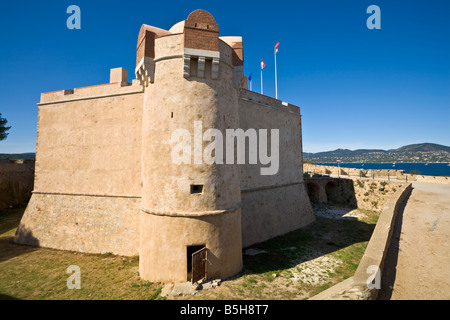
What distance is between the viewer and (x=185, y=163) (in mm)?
9695

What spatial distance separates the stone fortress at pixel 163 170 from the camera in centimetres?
970

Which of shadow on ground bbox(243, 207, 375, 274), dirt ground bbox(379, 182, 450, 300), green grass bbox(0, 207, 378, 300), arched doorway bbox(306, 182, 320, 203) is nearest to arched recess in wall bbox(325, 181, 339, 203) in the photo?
arched doorway bbox(306, 182, 320, 203)

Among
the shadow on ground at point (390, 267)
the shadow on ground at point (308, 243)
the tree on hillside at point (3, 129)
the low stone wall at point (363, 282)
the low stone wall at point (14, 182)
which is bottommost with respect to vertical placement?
the shadow on ground at point (308, 243)

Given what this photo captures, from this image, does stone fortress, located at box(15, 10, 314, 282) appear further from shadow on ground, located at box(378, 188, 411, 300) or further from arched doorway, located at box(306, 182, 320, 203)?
arched doorway, located at box(306, 182, 320, 203)

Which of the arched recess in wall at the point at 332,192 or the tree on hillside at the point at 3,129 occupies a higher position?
the tree on hillside at the point at 3,129

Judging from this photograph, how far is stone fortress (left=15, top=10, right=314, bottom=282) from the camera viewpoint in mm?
9695

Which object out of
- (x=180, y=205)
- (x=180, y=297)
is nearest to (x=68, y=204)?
(x=180, y=205)

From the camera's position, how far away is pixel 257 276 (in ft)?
33.7

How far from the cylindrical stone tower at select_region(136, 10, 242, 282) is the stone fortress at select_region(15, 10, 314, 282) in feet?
0.16

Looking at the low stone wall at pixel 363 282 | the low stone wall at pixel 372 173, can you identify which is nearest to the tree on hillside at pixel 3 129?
the low stone wall at pixel 363 282

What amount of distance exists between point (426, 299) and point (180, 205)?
9268 mm

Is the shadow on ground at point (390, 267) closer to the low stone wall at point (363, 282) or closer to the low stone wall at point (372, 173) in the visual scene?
the low stone wall at point (363, 282)

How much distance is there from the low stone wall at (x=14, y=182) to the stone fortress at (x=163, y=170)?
1211 cm
